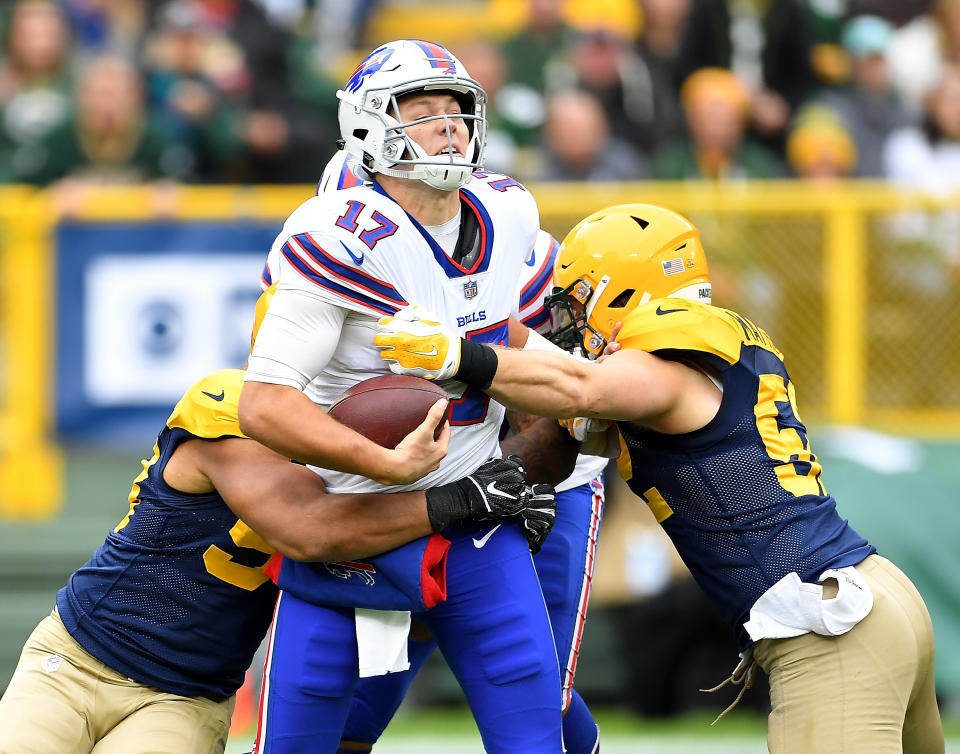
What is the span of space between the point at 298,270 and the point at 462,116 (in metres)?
0.60

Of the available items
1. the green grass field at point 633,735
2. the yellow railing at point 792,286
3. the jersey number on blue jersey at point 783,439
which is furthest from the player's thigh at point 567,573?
the yellow railing at point 792,286

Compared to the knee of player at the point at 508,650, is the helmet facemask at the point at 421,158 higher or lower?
higher

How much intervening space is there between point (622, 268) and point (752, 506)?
706mm

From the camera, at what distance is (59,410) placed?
729 centimetres

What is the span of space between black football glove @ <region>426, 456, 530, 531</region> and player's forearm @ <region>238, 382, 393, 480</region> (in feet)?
0.67

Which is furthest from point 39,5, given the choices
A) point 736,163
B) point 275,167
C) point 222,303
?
point 736,163

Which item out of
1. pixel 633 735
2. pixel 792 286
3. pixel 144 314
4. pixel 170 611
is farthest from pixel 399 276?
pixel 792 286

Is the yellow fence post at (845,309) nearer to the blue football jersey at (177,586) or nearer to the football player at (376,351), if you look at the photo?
the football player at (376,351)

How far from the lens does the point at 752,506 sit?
3.55 m

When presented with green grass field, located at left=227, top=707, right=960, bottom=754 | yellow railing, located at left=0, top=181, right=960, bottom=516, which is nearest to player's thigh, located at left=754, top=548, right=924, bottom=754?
green grass field, located at left=227, top=707, right=960, bottom=754

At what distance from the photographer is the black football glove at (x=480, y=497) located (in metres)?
3.47

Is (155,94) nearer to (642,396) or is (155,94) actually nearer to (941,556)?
(941,556)

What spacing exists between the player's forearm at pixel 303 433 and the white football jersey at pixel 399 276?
14cm

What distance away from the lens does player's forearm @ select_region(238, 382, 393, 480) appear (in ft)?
10.8
